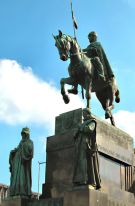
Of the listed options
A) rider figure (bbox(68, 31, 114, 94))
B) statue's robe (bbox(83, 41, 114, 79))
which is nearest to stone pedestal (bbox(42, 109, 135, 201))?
rider figure (bbox(68, 31, 114, 94))

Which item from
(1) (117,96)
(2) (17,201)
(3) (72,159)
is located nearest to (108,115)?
(1) (117,96)

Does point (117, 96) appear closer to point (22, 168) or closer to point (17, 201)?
point (22, 168)

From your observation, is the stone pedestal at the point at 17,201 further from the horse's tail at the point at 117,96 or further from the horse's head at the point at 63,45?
the horse's tail at the point at 117,96

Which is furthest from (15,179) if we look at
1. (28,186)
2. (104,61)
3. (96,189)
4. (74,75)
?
(104,61)

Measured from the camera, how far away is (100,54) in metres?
17.8

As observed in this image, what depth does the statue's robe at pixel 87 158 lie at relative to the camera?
13.9 m

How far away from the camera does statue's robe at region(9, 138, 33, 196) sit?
15.5m

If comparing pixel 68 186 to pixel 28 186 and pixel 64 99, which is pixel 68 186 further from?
pixel 64 99

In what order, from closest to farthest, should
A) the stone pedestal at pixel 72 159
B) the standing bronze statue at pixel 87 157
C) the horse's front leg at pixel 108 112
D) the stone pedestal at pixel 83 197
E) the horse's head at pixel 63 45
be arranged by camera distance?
the stone pedestal at pixel 83 197, the standing bronze statue at pixel 87 157, the stone pedestal at pixel 72 159, the horse's head at pixel 63 45, the horse's front leg at pixel 108 112

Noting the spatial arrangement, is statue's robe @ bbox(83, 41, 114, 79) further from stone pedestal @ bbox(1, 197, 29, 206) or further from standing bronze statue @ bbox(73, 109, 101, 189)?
stone pedestal @ bbox(1, 197, 29, 206)

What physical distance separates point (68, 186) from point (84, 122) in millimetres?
2198

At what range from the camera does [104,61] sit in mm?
18000

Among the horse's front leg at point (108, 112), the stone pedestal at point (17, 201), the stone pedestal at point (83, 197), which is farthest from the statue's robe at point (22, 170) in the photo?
the horse's front leg at point (108, 112)

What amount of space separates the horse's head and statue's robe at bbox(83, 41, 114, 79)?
175 cm
